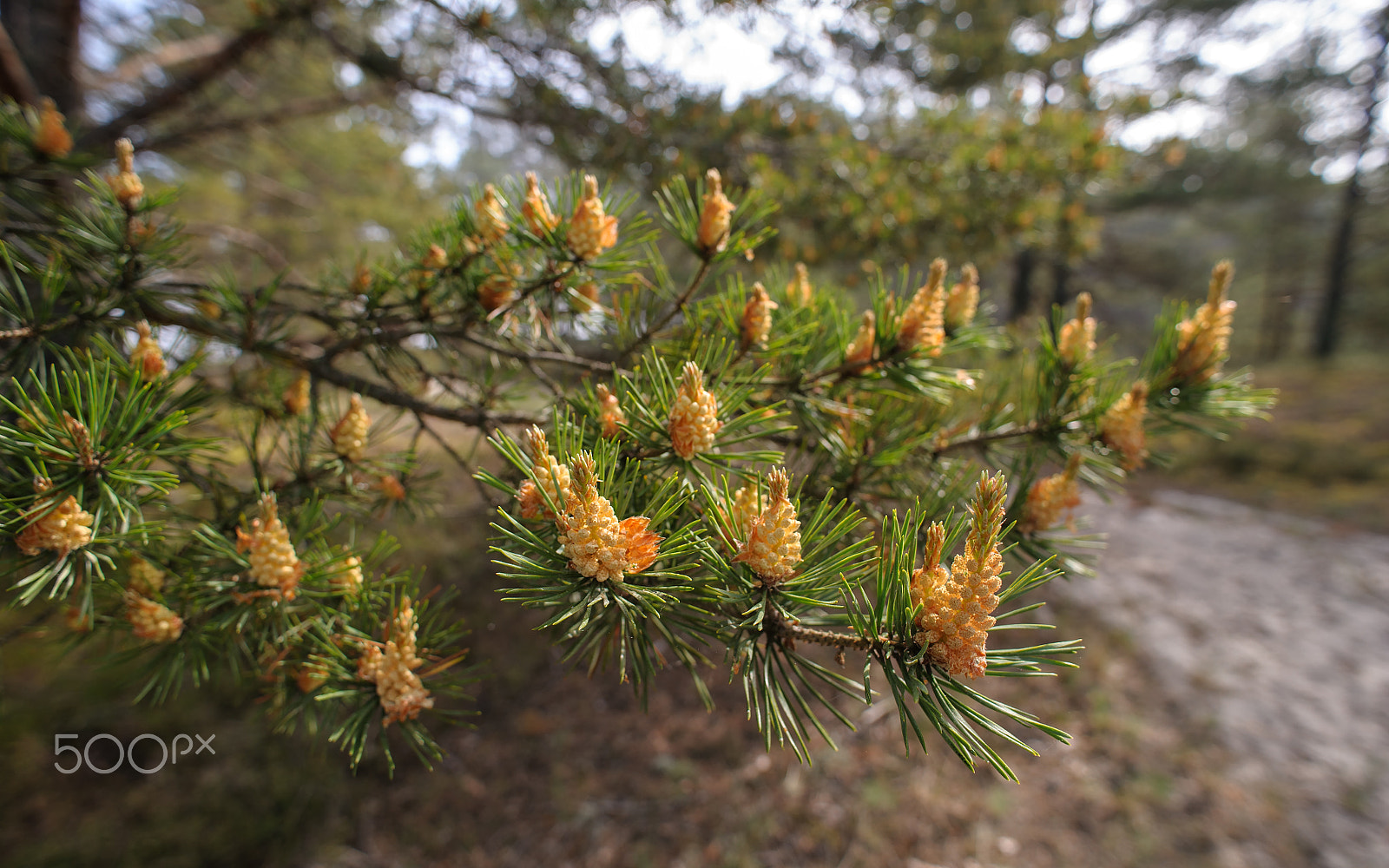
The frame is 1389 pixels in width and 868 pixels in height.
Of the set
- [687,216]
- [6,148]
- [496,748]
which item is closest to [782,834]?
[496,748]

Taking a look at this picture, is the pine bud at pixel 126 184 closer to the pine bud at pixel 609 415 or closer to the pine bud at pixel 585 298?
the pine bud at pixel 585 298

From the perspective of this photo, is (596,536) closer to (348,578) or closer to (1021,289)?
(348,578)

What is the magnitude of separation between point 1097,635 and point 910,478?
3.42 meters

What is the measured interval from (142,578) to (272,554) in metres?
0.27

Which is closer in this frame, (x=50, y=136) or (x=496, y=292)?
(x=496, y=292)

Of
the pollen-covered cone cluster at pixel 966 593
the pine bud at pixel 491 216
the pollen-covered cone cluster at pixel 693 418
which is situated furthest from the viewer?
the pine bud at pixel 491 216

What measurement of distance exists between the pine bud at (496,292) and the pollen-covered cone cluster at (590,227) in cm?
16

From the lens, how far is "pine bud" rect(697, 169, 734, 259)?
2.52 ft

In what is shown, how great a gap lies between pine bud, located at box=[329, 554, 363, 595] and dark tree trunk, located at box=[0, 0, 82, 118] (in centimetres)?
291

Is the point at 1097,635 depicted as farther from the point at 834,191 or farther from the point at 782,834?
the point at 834,191

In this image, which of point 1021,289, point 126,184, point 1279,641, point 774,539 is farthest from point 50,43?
point 1021,289

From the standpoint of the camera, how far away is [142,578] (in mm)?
756

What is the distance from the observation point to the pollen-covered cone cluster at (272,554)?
67 centimetres

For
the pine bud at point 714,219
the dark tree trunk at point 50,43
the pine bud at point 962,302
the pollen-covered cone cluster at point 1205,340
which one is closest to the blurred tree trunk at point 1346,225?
the pollen-covered cone cluster at point 1205,340
